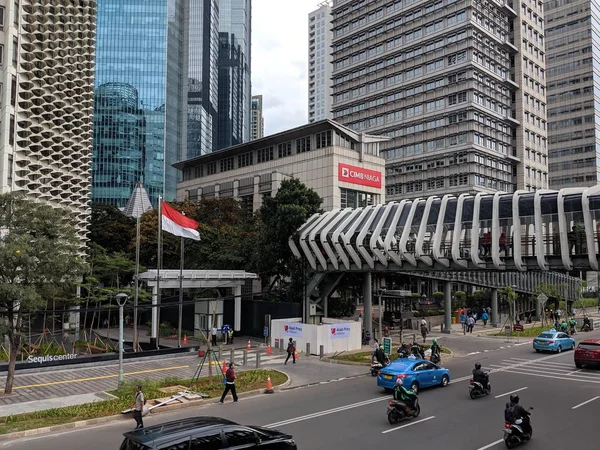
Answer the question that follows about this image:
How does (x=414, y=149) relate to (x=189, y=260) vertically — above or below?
above

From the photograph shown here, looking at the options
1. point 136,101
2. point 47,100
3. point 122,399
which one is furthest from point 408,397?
point 136,101

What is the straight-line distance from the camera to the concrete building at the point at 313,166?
5369cm

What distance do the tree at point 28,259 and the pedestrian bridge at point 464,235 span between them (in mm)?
18119

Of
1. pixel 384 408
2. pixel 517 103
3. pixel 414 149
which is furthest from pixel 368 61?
pixel 384 408

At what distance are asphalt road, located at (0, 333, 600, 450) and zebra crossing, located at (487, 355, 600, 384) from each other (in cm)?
14

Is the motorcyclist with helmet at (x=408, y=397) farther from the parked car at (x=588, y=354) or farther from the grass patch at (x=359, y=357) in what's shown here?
the parked car at (x=588, y=354)

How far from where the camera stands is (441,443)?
561 inches

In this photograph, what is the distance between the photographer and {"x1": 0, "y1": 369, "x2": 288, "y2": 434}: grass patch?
663 inches

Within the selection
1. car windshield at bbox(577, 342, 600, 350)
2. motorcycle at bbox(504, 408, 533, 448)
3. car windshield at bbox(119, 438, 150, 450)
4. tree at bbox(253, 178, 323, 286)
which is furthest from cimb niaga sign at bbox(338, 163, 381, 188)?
car windshield at bbox(119, 438, 150, 450)

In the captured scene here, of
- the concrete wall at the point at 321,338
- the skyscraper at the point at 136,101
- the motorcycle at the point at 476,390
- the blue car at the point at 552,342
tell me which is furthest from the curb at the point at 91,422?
the skyscraper at the point at 136,101

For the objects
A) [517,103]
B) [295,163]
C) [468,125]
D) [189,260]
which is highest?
[517,103]

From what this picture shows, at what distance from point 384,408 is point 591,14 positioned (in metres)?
116

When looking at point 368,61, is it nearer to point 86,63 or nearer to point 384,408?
point 86,63

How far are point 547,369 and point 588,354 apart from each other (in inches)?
82.5
